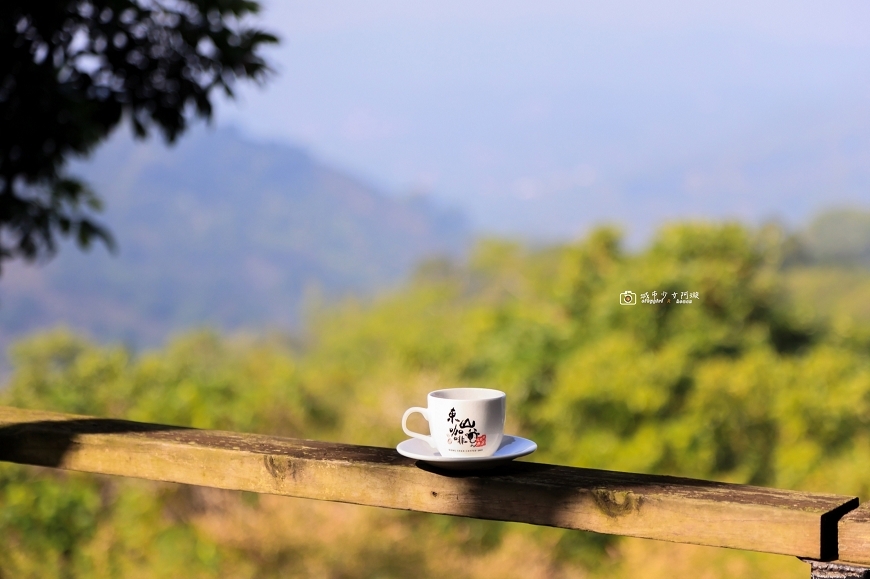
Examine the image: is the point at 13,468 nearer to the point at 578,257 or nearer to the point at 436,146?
the point at 578,257

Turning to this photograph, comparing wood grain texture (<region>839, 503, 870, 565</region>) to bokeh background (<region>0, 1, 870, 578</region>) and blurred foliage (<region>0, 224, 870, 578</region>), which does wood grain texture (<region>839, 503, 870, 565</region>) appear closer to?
bokeh background (<region>0, 1, 870, 578</region>)

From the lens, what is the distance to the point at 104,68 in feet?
10.7

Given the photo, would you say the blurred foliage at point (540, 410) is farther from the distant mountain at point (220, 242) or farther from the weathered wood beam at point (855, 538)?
the distant mountain at point (220, 242)

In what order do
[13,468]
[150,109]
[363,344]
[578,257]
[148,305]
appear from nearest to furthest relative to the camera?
[150,109] < [13,468] < [578,257] < [363,344] < [148,305]

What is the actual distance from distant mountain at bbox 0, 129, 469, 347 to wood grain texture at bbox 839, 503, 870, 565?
43085 millimetres

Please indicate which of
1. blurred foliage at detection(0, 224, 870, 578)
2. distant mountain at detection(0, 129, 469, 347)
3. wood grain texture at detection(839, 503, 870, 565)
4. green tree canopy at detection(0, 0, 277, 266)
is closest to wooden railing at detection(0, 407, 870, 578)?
wood grain texture at detection(839, 503, 870, 565)

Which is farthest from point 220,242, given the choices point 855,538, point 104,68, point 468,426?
point 855,538

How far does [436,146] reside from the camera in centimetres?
5766

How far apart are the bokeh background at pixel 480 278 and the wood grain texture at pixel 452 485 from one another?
213 centimetres

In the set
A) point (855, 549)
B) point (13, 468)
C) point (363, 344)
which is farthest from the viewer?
point (363, 344)

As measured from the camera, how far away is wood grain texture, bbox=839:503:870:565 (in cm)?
82

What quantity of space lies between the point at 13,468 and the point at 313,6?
59.4 metres

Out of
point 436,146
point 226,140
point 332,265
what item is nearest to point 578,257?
point 332,265

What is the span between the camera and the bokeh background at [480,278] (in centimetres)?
518
